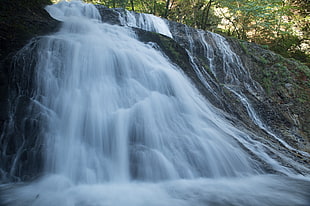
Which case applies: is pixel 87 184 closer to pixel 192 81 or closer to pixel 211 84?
pixel 192 81

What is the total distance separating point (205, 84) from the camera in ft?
18.7

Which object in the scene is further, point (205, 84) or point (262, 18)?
point (262, 18)

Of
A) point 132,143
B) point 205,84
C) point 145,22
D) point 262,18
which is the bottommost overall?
point 132,143

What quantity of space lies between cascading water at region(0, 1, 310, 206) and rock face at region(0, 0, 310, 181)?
0.25m

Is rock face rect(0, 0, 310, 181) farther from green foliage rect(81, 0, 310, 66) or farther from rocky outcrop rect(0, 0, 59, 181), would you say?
green foliage rect(81, 0, 310, 66)

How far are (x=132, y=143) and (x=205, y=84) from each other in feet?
10.1

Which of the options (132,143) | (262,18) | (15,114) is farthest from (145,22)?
(262,18)

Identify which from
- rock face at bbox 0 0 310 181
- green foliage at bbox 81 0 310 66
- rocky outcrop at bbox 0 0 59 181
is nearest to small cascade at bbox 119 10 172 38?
rock face at bbox 0 0 310 181

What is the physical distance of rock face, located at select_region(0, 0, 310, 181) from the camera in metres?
3.02

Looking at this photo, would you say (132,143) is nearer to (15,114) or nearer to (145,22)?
(15,114)

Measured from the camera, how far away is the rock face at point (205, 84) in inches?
119

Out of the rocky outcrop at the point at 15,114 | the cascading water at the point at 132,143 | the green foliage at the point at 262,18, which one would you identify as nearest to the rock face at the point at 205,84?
the rocky outcrop at the point at 15,114

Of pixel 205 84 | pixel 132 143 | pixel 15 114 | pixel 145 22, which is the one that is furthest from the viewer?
pixel 145 22

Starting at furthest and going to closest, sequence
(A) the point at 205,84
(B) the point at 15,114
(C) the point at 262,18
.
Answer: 1. (C) the point at 262,18
2. (A) the point at 205,84
3. (B) the point at 15,114
